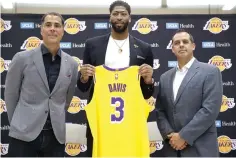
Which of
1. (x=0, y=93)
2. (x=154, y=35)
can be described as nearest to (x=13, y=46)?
(x=0, y=93)

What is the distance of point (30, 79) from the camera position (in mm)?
2293

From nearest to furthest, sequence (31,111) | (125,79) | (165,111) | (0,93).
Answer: (31,111)
(125,79)
(165,111)
(0,93)

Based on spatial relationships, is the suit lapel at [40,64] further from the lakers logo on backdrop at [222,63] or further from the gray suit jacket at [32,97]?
the lakers logo on backdrop at [222,63]

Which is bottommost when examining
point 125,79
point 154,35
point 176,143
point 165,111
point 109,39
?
point 176,143

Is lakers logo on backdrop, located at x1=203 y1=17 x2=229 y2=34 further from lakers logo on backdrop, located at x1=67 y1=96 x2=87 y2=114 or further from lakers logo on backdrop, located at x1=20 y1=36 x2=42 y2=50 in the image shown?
lakers logo on backdrop, located at x1=20 y1=36 x2=42 y2=50

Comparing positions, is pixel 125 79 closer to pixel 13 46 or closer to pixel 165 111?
pixel 165 111

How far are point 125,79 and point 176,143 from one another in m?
0.62

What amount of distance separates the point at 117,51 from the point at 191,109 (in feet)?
2.45

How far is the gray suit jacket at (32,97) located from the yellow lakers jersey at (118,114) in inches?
9.4

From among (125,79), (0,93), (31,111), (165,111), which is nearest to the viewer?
(31,111)

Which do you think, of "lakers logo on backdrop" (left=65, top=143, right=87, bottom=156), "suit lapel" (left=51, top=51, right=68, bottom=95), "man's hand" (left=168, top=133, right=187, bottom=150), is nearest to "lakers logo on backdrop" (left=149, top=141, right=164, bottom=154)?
"lakers logo on backdrop" (left=65, top=143, right=87, bottom=156)

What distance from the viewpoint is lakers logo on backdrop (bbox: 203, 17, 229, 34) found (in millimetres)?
4746

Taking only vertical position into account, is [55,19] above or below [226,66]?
above

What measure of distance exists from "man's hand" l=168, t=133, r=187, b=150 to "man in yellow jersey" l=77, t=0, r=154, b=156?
0.38 metres
